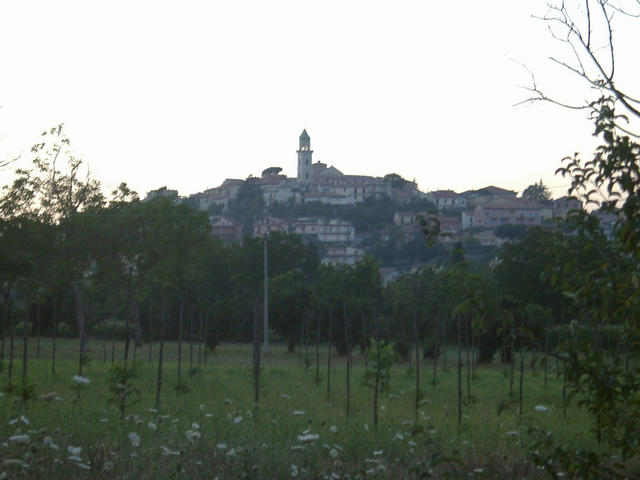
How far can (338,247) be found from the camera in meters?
87.5

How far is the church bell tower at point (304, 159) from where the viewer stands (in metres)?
142

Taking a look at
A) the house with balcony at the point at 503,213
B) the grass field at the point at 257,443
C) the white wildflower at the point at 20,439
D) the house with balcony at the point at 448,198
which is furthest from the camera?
the house with balcony at the point at 448,198

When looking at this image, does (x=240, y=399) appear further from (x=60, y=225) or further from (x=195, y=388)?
(x=60, y=225)

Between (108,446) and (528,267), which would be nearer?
(108,446)

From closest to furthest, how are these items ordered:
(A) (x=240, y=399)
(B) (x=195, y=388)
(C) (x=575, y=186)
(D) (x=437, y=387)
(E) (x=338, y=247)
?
1. (C) (x=575, y=186)
2. (A) (x=240, y=399)
3. (B) (x=195, y=388)
4. (D) (x=437, y=387)
5. (E) (x=338, y=247)

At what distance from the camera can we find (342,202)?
121 metres

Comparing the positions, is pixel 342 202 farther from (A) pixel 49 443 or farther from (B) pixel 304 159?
(A) pixel 49 443

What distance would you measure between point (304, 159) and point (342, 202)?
24063mm

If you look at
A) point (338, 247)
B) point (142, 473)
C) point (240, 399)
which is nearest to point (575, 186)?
point (142, 473)

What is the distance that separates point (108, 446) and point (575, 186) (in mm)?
3448

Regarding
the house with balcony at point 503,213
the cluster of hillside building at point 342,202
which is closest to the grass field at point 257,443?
the cluster of hillside building at point 342,202

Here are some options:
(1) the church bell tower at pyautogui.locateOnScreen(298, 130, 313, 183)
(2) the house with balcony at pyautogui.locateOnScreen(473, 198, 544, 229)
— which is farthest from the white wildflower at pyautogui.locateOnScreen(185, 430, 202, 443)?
(1) the church bell tower at pyautogui.locateOnScreen(298, 130, 313, 183)

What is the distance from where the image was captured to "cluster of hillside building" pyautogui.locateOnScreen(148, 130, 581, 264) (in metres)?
86.1

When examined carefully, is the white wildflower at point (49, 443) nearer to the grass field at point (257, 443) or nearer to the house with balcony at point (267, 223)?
the grass field at point (257, 443)
